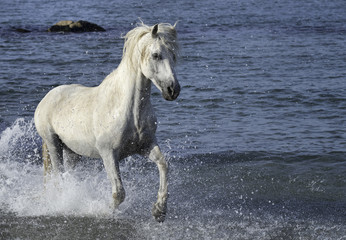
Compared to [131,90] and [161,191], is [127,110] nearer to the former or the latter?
[131,90]

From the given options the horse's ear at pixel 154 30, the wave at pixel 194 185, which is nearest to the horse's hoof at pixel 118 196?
the wave at pixel 194 185

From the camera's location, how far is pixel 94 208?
7.35m

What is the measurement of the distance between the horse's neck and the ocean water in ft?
1.71

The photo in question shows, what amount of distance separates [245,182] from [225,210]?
46.9 inches

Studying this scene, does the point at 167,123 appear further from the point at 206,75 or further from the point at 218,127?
the point at 206,75

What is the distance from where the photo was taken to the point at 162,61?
5719 millimetres

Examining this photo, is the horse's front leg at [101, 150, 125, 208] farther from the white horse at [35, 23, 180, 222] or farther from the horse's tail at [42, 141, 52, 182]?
the horse's tail at [42, 141, 52, 182]

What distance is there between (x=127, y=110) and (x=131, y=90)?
21 cm

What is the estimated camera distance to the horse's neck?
6137 mm

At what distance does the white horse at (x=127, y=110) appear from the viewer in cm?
577

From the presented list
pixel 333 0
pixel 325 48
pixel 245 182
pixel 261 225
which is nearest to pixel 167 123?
pixel 245 182

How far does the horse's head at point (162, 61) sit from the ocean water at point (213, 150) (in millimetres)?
515

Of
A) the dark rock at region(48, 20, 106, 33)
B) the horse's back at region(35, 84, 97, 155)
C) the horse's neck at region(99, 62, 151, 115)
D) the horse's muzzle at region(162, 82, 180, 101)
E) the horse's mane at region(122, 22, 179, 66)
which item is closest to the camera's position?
the horse's muzzle at region(162, 82, 180, 101)

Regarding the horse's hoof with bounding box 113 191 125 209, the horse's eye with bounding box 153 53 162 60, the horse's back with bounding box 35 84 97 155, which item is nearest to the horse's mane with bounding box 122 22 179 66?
the horse's eye with bounding box 153 53 162 60
